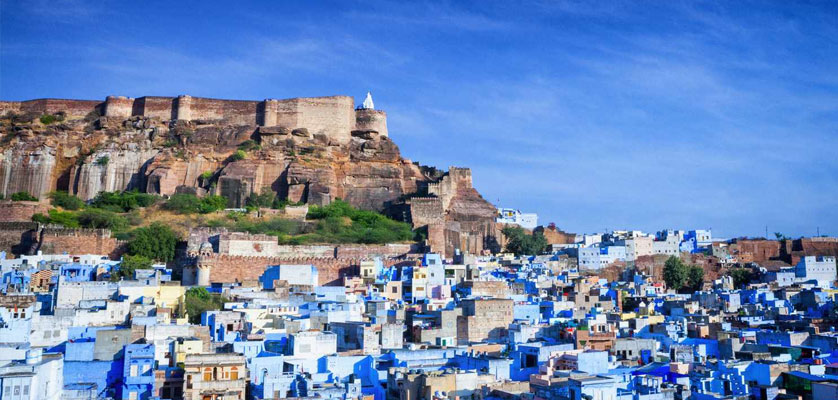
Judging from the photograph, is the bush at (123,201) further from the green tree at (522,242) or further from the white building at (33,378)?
the white building at (33,378)

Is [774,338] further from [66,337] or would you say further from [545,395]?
[66,337]

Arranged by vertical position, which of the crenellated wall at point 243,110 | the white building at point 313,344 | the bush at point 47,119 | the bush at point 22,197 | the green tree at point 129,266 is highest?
the crenellated wall at point 243,110

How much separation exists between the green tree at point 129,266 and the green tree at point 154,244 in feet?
4.87

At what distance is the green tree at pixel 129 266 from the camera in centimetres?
3325

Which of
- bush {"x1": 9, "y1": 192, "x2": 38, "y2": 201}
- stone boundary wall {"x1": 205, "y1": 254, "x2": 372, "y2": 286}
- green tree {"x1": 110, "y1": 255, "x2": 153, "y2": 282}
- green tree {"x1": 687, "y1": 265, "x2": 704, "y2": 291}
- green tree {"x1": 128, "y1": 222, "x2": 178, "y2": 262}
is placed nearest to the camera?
green tree {"x1": 110, "y1": 255, "x2": 153, "y2": 282}

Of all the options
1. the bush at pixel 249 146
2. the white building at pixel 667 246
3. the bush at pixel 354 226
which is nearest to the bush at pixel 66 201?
the bush at pixel 249 146

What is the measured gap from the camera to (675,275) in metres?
44.2

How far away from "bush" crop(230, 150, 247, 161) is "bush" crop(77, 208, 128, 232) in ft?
31.1

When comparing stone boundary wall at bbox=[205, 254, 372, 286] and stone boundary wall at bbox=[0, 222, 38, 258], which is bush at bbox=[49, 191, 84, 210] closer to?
stone boundary wall at bbox=[0, 222, 38, 258]

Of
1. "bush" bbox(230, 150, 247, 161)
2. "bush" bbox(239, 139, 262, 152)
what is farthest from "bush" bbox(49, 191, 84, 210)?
"bush" bbox(239, 139, 262, 152)

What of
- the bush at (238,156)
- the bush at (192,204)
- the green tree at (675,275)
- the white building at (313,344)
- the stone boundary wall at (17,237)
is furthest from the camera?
the bush at (238,156)

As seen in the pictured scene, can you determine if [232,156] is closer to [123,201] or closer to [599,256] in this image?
[123,201]

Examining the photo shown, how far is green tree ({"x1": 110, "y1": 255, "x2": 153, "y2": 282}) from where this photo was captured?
33250mm

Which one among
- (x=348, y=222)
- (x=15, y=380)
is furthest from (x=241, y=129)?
(x=15, y=380)
